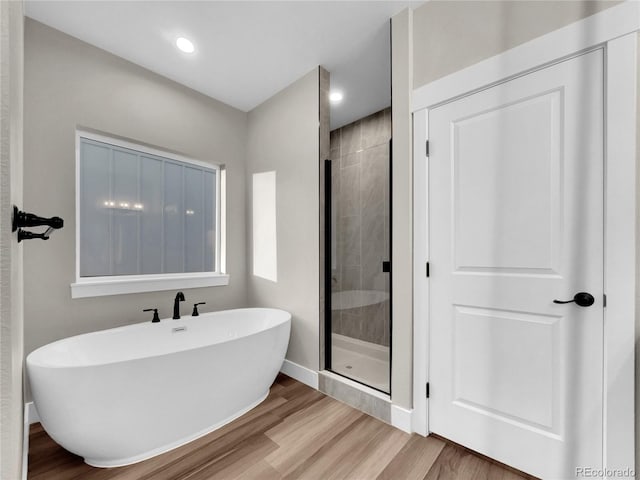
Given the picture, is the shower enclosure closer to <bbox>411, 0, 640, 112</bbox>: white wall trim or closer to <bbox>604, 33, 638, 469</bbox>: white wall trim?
<bbox>411, 0, 640, 112</bbox>: white wall trim

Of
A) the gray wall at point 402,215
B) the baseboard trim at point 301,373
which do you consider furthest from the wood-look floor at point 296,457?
the baseboard trim at point 301,373

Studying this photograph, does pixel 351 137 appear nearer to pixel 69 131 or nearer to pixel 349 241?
pixel 349 241

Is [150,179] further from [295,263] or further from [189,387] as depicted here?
[189,387]

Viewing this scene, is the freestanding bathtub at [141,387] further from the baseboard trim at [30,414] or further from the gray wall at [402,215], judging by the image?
the gray wall at [402,215]

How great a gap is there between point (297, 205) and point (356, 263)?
28.5 inches

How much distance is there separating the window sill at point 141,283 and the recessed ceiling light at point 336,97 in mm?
2047

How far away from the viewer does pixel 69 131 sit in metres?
2.04

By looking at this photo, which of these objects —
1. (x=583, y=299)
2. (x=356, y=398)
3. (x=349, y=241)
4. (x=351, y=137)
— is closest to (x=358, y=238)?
(x=349, y=241)

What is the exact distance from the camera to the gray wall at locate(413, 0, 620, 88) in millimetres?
1353

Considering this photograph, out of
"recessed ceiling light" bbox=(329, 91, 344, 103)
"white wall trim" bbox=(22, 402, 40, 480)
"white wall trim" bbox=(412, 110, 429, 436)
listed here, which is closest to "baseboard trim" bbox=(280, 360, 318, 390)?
"white wall trim" bbox=(412, 110, 429, 436)

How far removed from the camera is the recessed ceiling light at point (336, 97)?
2801mm

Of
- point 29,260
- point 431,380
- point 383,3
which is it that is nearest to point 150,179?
point 29,260

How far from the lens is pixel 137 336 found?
7.04 feet

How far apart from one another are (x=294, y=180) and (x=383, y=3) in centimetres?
136
